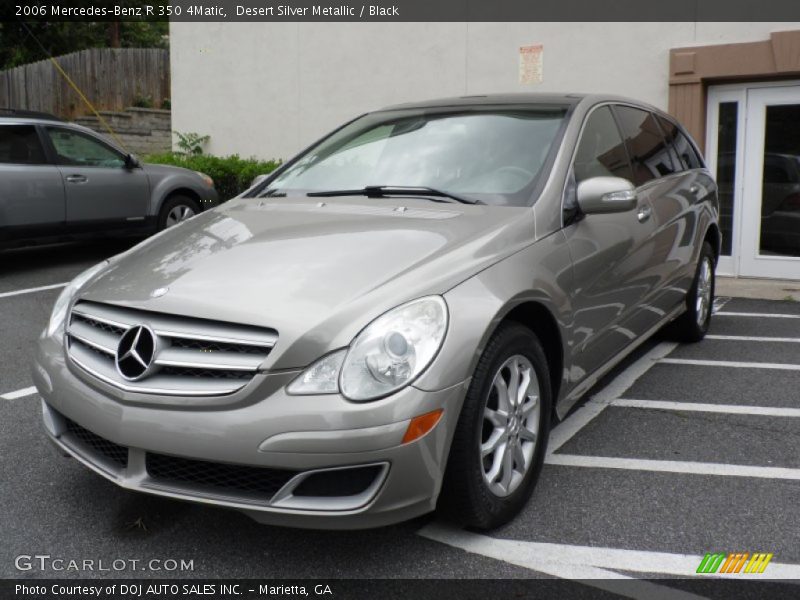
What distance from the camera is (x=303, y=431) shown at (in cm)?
248

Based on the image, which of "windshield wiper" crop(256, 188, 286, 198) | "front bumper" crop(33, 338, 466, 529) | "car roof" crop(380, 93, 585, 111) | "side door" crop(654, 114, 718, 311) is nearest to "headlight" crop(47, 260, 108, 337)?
"front bumper" crop(33, 338, 466, 529)

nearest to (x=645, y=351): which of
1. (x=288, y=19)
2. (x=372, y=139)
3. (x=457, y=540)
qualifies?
(x=372, y=139)

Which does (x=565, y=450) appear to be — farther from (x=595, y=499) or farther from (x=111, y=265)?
(x=111, y=265)

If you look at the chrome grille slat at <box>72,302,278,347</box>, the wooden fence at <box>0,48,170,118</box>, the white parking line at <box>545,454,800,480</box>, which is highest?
the wooden fence at <box>0,48,170,118</box>

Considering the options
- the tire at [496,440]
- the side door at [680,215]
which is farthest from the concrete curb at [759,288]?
the tire at [496,440]

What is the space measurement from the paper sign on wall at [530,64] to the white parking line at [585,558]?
8.03 m

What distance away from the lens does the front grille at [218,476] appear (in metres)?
2.56

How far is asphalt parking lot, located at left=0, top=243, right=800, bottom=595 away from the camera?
9.25ft

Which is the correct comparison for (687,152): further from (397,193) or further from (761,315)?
(397,193)

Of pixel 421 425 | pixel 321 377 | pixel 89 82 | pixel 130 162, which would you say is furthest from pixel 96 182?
pixel 89 82

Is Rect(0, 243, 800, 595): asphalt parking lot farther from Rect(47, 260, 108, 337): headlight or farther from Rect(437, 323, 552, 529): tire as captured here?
Rect(47, 260, 108, 337): headlight

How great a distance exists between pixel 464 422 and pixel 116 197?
7.65 m

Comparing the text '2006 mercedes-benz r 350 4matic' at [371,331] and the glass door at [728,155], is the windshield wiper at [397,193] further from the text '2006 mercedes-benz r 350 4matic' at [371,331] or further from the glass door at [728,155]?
the glass door at [728,155]

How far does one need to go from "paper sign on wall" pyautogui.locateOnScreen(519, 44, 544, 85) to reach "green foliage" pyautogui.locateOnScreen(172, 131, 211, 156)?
550 cm
